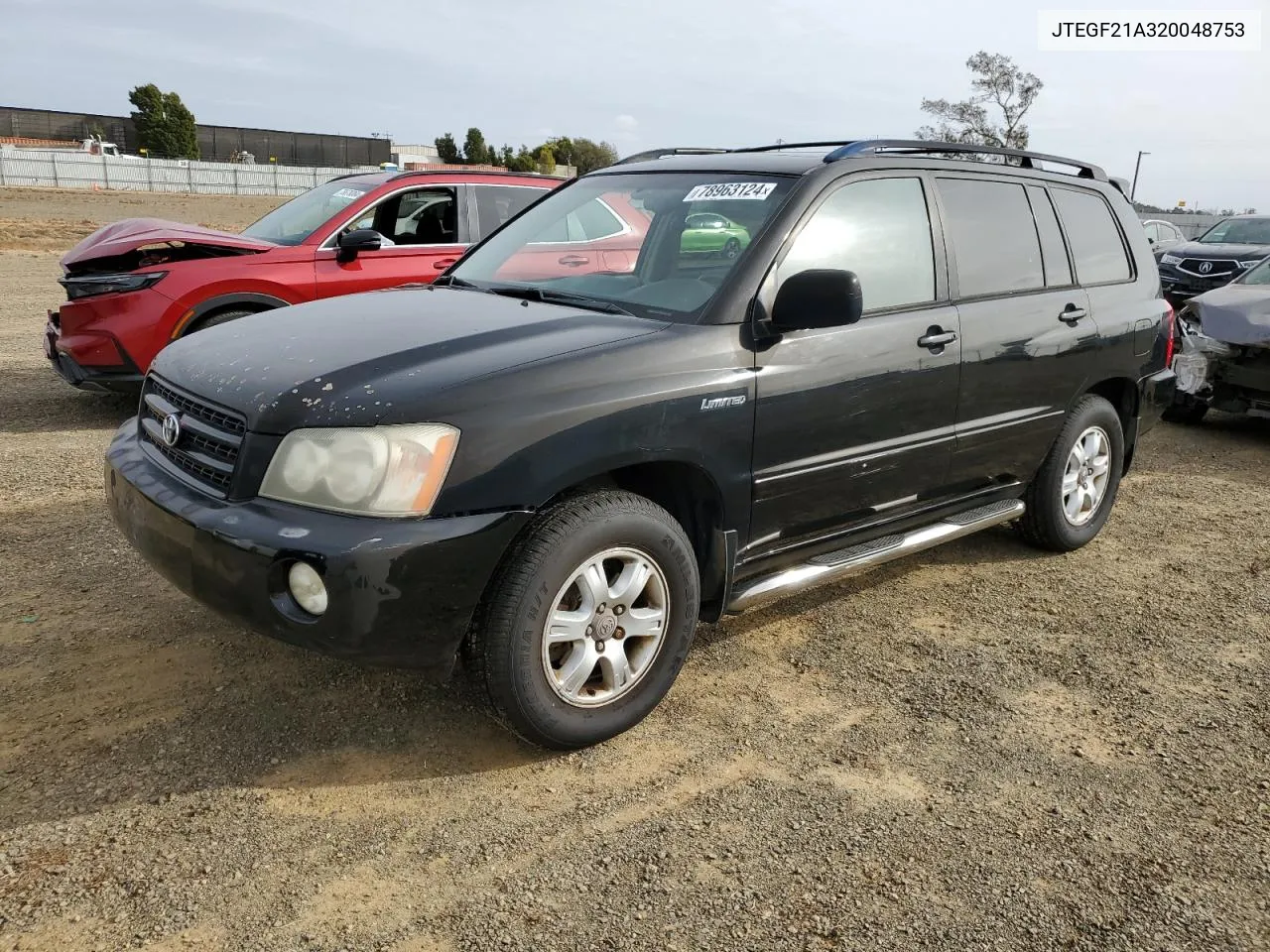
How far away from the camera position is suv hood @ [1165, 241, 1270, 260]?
13625 millimetres

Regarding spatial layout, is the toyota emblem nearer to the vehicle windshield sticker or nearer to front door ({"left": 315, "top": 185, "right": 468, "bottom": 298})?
the vehicle windshield sticker

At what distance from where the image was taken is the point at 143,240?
6805 millimetres

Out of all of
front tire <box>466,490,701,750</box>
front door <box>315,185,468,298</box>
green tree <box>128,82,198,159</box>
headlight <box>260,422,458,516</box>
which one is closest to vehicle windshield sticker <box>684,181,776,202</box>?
front tire <box>466,490,701,750</box>

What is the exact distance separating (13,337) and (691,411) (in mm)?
9713

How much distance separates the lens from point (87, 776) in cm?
289

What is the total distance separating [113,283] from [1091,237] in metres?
5.90

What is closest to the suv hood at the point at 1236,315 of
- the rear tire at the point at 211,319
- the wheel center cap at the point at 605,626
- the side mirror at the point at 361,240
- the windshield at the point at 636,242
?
the windshield at the point at 636,242

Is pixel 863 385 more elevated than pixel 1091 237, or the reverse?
pixel 1091 237

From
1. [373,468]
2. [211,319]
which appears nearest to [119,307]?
[211,319]

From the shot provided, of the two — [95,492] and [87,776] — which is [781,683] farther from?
[95,492]

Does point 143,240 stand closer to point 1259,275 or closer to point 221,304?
point 221,304

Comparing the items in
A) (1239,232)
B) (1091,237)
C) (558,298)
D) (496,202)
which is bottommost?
(558,298)

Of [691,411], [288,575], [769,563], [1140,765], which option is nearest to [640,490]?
[691,411]

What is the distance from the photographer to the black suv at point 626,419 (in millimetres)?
2732
